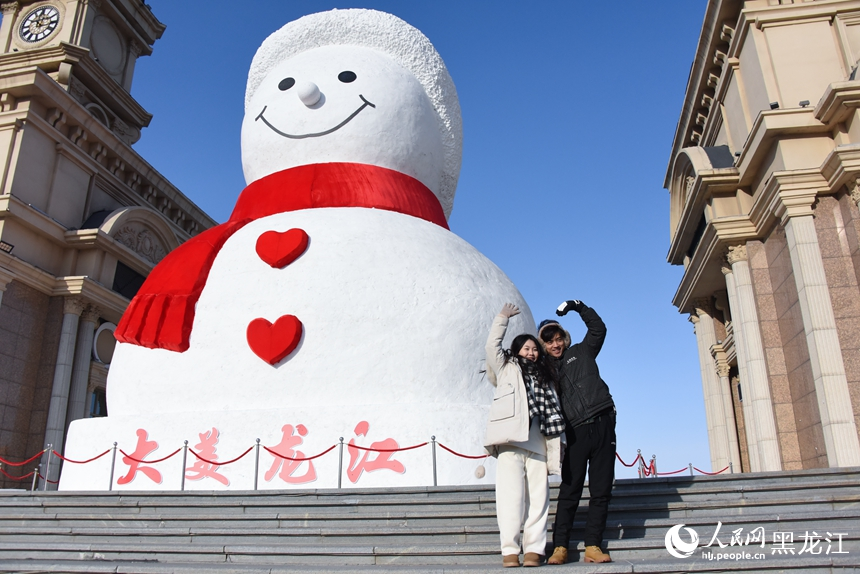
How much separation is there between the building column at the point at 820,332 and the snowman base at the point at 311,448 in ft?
17.3

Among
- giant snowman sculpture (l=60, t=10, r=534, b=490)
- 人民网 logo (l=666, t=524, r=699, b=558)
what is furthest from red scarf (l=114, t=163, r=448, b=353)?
人民网 logo (l=666, t=524, r=699, b=558)

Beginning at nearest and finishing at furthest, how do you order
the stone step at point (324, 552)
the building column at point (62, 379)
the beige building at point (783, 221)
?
the stone step at point (324, 552) → the beige building at point (783, 221) → the building column at point (62, 379)

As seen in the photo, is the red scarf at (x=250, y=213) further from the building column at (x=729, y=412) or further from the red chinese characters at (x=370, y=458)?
the building column at (x=729, y=412)

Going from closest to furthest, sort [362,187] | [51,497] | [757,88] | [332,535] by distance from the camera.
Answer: [332,535] < [51,497] < [362,187] < [757,88]

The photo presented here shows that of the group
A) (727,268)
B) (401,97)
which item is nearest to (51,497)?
(401,97)

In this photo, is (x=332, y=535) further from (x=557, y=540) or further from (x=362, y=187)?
(x=362, y=187)

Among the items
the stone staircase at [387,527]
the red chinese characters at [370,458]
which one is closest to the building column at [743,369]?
the stone staircase at [387,527]

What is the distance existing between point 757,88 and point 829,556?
10.1 metres

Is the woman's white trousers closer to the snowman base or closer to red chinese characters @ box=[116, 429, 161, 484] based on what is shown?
the snowman base

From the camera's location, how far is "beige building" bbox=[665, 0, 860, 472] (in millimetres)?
9555

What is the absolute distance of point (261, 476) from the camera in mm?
7277

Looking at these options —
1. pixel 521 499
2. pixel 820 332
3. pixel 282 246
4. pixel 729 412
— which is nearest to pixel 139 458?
pixel 282 246

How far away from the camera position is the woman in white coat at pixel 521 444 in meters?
4.10

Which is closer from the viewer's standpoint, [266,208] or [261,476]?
[261,476]
